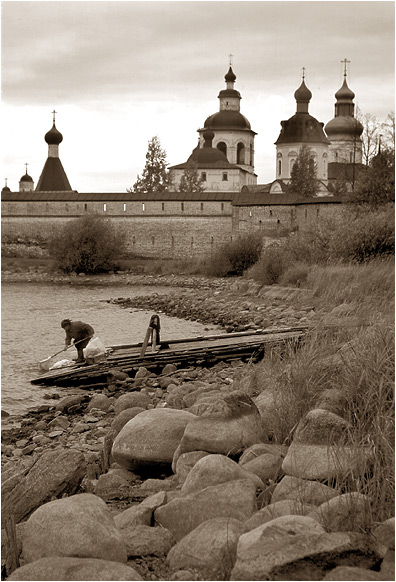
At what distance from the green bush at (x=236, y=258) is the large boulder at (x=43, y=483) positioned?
21.0m

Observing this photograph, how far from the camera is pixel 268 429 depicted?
4047 millimetres

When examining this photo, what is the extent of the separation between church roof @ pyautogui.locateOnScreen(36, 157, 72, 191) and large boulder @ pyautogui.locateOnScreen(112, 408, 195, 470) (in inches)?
1478

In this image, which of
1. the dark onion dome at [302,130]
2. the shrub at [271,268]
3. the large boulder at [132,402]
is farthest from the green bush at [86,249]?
the large boulder at [132,402]

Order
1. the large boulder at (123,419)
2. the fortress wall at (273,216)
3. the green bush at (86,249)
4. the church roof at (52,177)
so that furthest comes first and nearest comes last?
1. the church roof at (52,177)
2. the fortress wall at (273,216)
3. the green bush at (86,249)
4. the large boulder at (123,419)

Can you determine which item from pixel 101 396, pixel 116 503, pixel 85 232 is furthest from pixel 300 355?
pixel 85 232

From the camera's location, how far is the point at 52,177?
134 ft

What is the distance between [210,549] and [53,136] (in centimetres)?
3950

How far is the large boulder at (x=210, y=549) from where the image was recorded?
2732 mm

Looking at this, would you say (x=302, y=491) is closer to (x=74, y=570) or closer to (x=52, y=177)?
(x=74, y=570)

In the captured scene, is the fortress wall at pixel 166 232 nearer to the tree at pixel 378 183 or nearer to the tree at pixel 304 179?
the tree at pixel 304 179

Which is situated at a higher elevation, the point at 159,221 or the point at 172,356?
the point at 159,221

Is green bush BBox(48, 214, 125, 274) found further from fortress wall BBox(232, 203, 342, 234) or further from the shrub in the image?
the shrub

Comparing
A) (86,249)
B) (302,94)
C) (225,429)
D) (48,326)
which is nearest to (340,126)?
(302,94)

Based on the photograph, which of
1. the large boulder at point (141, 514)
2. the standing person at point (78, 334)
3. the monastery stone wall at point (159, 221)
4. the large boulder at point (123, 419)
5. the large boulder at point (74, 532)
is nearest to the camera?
the large boulder at point (74, 532)
